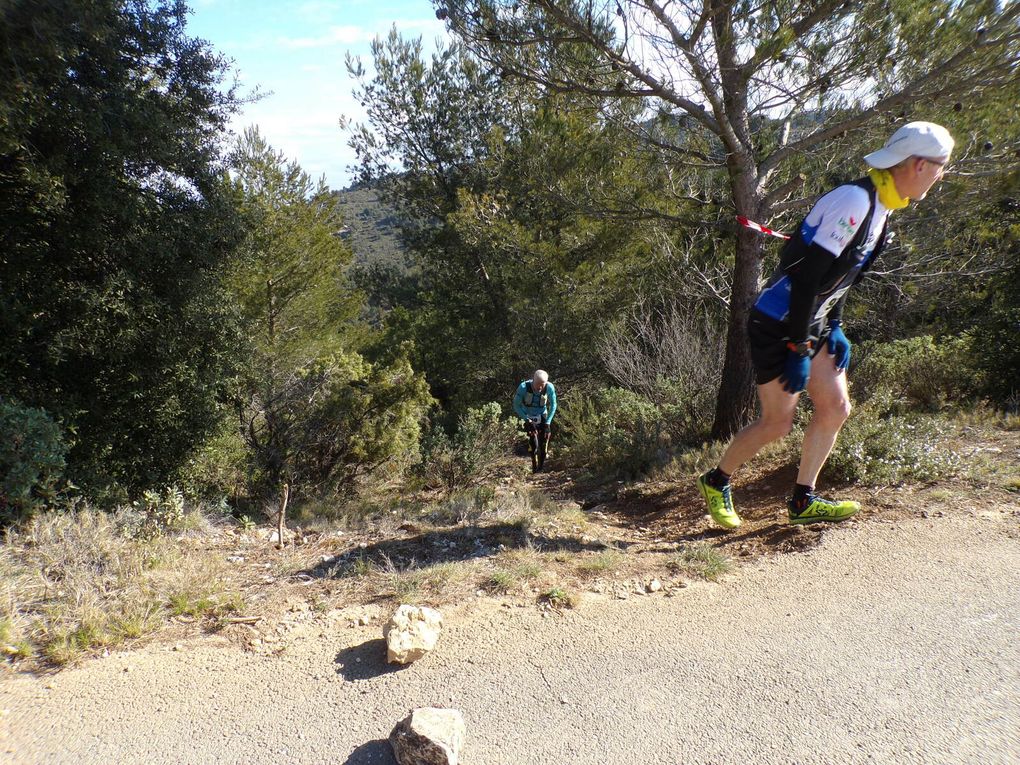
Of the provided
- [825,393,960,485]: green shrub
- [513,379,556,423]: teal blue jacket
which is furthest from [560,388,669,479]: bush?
[825,393,960,485]: green shrub

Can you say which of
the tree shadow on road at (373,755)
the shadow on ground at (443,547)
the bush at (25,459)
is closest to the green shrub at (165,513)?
the bush at (25,459)

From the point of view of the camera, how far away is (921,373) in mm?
A: 7812

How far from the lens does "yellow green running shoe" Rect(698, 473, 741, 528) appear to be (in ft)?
13.0

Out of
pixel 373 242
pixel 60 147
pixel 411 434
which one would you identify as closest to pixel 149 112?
pixel 60 147

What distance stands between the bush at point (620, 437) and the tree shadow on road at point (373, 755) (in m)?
4.96

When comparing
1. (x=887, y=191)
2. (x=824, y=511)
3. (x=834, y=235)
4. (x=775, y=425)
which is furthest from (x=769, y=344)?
(x=824, y=511)

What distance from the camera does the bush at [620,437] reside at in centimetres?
729

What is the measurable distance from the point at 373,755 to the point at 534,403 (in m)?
6.68

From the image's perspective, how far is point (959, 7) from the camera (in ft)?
16.0

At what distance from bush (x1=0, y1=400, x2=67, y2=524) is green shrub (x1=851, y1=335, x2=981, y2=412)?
7.76m

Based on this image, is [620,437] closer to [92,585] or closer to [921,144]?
[921,144]

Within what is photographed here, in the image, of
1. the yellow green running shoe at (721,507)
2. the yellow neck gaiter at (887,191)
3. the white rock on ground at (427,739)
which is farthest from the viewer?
the yellow green running shoe at (721,507)

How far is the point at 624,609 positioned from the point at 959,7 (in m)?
5.19

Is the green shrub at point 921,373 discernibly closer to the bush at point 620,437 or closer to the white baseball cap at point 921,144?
the bush at point 620,437
